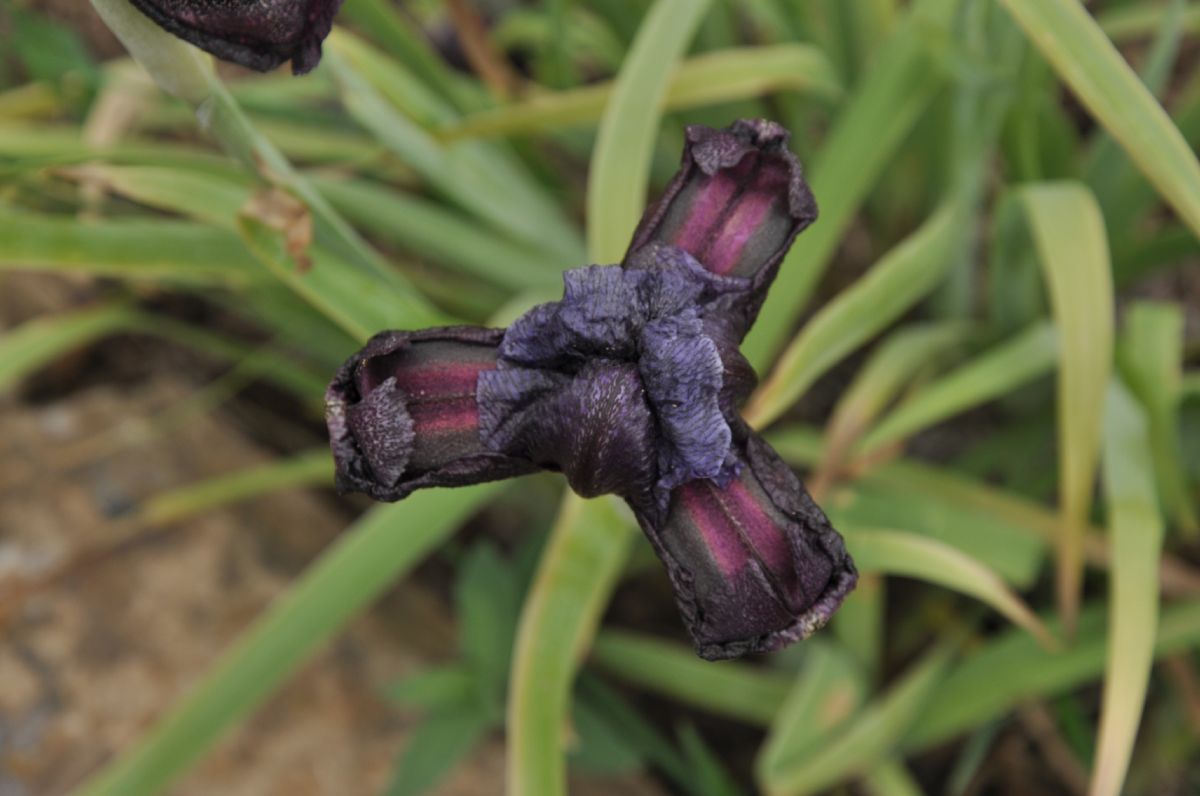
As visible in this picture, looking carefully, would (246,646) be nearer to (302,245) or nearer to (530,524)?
(302,245)

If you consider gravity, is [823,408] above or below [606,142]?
below

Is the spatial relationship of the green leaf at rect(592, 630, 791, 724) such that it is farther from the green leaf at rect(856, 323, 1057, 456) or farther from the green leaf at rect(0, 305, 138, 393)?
the green leaf at rect(0, 305, 138, 393)

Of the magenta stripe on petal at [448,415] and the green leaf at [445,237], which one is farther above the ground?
the magenta stripe on petal at [448,415]

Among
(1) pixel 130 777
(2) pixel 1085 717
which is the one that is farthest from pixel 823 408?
(1) pixel 130 777

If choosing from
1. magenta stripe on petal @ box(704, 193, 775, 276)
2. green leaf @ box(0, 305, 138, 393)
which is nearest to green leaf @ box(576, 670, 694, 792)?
magenta stripe on petal @ box(704, 193, 775, 276)

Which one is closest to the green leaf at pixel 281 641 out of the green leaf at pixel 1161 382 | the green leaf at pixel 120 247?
the green leaf at pixel 120 247

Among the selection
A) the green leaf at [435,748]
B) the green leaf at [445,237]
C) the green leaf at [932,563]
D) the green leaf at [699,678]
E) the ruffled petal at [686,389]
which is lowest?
the green leaf at [699,678]

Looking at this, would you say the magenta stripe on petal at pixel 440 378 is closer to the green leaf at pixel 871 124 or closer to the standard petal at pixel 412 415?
the standard petal at pixel 412 415
